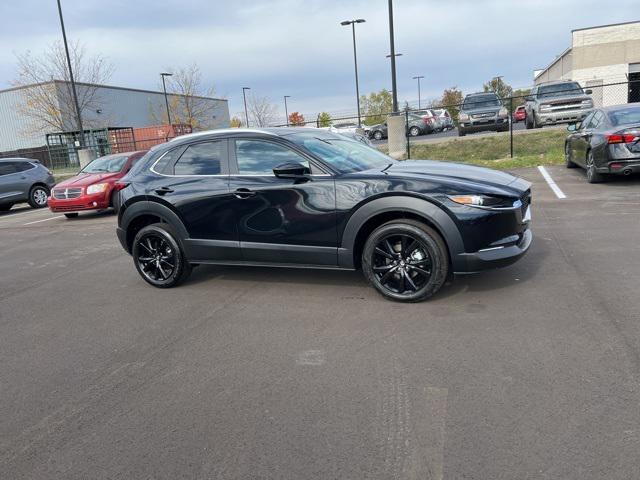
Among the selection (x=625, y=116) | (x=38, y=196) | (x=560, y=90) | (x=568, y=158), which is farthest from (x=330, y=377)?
(x=560, y=90)

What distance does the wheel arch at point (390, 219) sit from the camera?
4.73 m

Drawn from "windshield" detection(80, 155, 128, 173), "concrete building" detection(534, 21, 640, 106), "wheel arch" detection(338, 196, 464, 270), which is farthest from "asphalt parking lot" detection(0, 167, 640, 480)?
"concrete building" detection(534, 21, 640, 106)

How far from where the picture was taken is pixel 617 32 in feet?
131

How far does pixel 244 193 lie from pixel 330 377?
2.47 metres

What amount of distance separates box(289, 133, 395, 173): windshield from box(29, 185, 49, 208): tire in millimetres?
14639

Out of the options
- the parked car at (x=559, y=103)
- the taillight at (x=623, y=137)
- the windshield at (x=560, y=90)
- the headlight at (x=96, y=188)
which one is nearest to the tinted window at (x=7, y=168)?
the headlight at (x=96, y=188)

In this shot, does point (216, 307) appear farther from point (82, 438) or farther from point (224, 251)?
point (82, 438)

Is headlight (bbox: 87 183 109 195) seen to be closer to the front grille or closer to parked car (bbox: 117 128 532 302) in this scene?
the front grille

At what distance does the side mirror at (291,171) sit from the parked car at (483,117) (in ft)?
55.4

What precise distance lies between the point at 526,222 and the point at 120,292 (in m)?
4.59

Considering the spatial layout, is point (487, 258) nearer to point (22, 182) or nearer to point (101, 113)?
point (22, 182)

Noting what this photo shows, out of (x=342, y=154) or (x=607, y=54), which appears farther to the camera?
(x=607, y=54)

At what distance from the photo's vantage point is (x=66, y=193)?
13.1m

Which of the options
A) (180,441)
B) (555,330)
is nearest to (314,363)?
(180,441)
